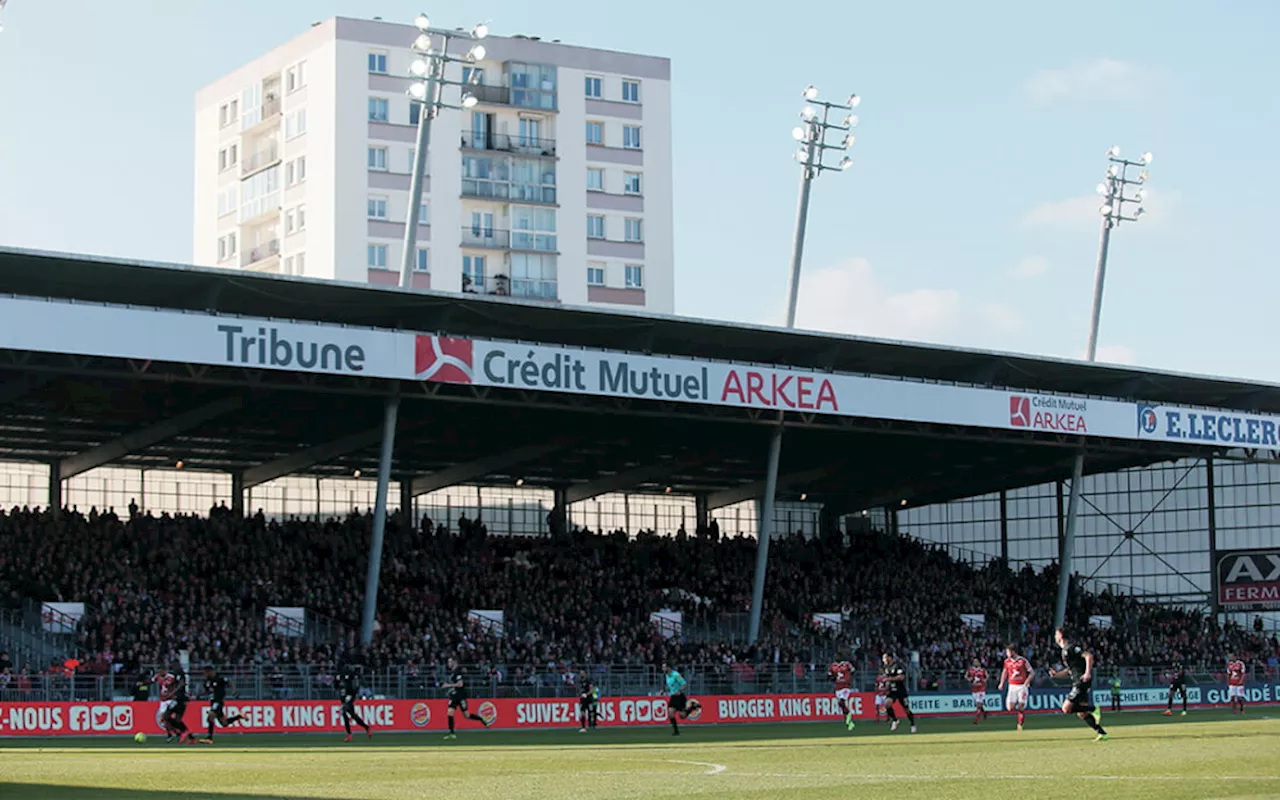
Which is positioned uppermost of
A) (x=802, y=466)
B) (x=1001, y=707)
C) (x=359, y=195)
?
(x=359, y=195)

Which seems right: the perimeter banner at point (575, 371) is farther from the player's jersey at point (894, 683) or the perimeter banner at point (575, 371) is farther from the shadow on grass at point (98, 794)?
the shadow on grass at point (98, 794)

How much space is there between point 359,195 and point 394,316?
44834 millimetres

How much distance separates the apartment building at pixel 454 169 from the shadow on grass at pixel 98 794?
71.0 meters

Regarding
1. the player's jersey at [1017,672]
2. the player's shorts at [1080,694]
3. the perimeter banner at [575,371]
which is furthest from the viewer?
the perimeter banner at [575,371]

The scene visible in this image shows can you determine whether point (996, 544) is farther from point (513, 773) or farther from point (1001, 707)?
point (513, 773)

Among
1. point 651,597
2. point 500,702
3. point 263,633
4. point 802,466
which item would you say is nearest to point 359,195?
point 802,466

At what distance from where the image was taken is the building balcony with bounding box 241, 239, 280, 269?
320ft

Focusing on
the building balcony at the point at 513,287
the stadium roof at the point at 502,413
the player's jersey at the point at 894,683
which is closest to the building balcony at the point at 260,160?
the building balcony at the point at 513,287

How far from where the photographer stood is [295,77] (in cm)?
9562

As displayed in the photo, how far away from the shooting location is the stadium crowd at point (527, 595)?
4753cm

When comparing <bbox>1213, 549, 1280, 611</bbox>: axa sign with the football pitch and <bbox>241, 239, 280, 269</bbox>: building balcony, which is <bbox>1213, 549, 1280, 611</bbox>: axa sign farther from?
<bbox>241, 239, 280, 269</bbox>: building balcony

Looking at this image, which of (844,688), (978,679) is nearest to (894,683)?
(844,688)

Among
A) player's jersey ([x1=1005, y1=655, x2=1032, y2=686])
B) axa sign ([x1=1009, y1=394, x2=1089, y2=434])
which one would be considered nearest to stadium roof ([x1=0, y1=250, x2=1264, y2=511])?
axa sign ([x1=1009, y1=394, x2=1089, y2=434])

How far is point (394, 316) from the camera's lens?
1965 inches
